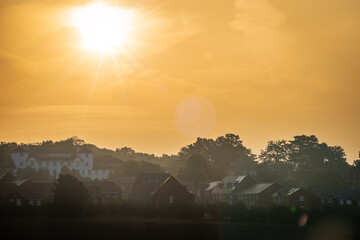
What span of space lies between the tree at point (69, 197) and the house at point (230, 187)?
57334 mm

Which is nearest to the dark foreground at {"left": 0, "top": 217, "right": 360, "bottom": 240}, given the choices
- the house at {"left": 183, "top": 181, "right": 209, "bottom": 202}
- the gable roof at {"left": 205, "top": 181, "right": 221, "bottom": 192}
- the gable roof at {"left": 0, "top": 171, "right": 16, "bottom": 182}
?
the gable roof at {"left": 0, "top": 171, "right": 16, "bottom": 182}

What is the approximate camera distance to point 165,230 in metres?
95.6

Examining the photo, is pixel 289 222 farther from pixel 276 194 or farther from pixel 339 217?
pixel 276 194

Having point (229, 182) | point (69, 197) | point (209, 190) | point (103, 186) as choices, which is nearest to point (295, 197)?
point (229, 182)

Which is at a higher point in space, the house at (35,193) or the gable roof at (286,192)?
the house at (35,193)

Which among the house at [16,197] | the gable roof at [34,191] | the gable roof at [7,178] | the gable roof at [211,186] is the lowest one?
the house at [16,197]

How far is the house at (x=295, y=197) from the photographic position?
515ft

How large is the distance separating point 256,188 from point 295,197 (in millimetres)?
13674

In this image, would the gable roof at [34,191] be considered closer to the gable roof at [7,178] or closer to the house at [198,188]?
the gable roof at [7,178]

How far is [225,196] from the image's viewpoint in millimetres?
180000

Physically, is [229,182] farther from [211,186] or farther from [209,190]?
[211,186]

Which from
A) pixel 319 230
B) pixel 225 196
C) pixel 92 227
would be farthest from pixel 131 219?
pixel 225 196

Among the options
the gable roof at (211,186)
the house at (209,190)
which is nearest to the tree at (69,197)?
the house at (209,190)

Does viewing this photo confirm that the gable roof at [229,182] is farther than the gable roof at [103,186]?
Yes
